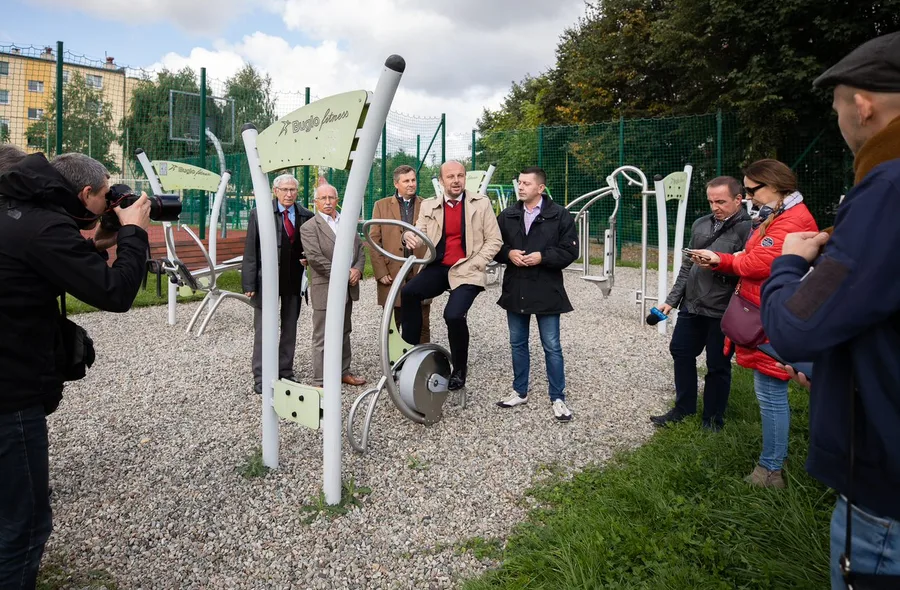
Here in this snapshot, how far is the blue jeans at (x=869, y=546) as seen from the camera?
112 cm

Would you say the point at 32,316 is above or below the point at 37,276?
below

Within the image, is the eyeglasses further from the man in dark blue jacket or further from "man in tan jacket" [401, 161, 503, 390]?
"man in tan jacket" [401, 161, 503, 390]

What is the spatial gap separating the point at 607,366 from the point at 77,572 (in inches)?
173

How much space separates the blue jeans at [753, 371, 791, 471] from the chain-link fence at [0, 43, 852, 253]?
844 centimetres

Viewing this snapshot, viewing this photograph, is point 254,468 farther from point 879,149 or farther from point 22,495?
point 879,149

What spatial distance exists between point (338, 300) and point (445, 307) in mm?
1518

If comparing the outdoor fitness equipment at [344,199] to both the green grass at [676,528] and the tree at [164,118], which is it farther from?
the tree at [164,118]

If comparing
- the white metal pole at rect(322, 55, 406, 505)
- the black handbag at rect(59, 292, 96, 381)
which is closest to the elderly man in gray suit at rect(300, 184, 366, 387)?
the white metal pole at rect(322, 55, 406, 505)

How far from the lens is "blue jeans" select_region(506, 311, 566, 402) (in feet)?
14.0

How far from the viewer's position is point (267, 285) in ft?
10.6

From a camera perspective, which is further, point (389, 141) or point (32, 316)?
point (389, 141)

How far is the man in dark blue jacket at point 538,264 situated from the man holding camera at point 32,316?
107 inches

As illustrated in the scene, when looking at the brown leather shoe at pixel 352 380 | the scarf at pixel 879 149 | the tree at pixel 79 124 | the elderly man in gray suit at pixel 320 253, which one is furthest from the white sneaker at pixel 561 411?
the tree at pixel 79 124

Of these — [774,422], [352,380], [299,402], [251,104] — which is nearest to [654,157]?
[251,104]
